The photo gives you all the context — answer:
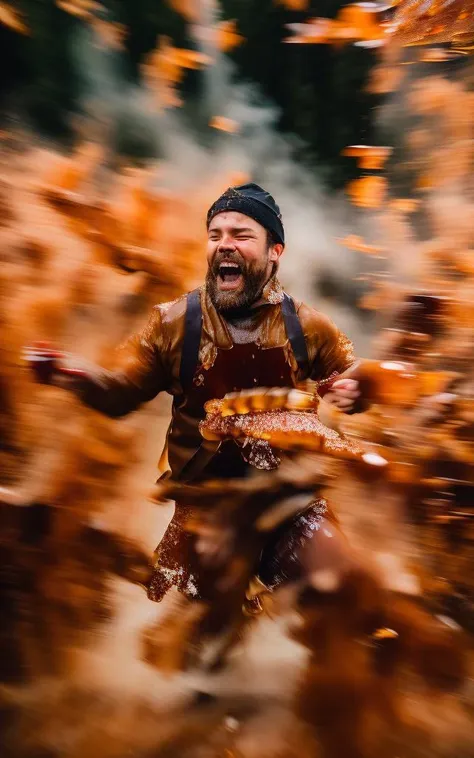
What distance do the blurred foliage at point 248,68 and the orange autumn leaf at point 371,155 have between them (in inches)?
0.9

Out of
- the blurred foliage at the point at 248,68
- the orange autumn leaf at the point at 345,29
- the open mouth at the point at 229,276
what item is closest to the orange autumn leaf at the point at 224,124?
the blurred foliage at the point at 248,68

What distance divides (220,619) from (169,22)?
4.97 feet

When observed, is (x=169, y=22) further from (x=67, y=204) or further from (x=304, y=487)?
(x=304, y=487)

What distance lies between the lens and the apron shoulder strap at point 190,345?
1.28 meters

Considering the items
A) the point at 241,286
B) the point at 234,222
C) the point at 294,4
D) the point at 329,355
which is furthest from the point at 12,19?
the point at 329,355

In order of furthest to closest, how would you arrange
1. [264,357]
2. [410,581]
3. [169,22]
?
1. [169,22]
2. [410,581]
3. [264,357]

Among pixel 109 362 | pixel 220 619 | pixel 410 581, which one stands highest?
pixel 109 362

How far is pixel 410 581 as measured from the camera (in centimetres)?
140

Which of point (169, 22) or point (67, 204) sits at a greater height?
point (169, 22)

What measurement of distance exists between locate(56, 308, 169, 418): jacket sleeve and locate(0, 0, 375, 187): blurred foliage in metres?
0.63

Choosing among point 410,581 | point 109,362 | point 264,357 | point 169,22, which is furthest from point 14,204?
point 410,581

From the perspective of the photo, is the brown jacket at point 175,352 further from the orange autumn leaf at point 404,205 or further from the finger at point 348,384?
the orange autumn leaf at point 404,205

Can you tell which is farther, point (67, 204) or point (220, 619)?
point (67, 204)

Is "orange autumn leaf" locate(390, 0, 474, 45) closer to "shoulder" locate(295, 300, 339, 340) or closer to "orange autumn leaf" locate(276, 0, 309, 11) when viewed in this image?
"orange autumn leaf" locate(276, 0, 309, 11)
